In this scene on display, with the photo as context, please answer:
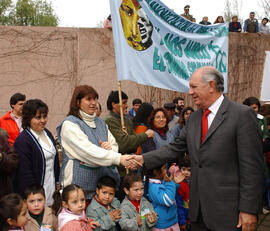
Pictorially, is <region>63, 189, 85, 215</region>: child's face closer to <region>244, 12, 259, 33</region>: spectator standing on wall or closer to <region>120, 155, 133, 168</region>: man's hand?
<region>120, 155, 133, 168</region>: man's hand

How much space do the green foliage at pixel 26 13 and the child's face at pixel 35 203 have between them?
41366mm

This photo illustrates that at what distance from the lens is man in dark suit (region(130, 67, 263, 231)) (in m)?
2.55

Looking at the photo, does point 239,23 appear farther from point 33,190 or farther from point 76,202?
point 33,190

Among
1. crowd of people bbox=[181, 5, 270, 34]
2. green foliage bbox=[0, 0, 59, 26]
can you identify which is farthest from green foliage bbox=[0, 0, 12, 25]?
crowd of people bbox=[181, 5, 270, 34]

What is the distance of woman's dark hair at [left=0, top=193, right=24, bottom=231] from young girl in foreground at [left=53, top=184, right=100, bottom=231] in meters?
0.49

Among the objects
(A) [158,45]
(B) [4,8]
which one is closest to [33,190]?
(A) [158,45]

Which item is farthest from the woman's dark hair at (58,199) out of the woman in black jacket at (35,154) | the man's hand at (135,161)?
the man's hand at (135,161)

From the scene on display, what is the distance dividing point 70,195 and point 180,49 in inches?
102

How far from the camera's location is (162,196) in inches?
158

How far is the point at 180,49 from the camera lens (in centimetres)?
486

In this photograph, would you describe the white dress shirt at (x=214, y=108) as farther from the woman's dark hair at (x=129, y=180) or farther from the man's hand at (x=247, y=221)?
the woman's dark hair at (x=129, y=180)

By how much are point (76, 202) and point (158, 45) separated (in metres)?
2.34

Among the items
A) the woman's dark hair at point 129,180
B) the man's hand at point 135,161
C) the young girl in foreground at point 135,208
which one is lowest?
the young girl in foreground at point 135,208

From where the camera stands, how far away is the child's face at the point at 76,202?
3299 millimetres
